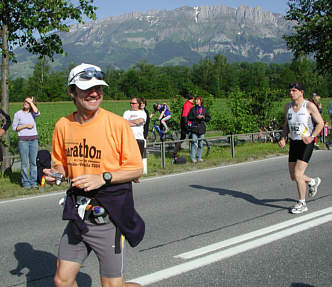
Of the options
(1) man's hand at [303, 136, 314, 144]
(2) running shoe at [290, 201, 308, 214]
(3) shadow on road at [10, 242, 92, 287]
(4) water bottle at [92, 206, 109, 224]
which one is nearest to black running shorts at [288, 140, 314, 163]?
(1) man's hand at [303, 136, 314, 144]

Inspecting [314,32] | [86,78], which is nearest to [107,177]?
[86,78]

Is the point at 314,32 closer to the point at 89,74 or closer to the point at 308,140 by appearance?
the point at 308,140

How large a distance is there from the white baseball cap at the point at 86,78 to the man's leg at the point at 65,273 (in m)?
1.18

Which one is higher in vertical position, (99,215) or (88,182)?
(88,182)

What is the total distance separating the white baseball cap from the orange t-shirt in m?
0.24

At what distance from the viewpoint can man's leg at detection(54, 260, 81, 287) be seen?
312 centimetres

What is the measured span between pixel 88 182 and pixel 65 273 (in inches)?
25.5

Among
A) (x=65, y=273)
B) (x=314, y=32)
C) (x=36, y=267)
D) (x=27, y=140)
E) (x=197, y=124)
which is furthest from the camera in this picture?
(x=314, y=32)

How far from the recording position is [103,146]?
10.5 feet

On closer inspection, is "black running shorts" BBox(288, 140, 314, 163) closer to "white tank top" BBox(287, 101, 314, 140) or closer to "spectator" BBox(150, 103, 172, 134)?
"white tank top" BBox(287, 101, 314, 140)

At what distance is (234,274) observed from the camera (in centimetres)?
467

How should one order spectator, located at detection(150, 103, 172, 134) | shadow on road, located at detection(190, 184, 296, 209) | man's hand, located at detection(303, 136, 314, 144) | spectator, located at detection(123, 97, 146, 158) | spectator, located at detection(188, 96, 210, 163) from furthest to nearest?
1. spectator, located at detection(150, 103, 172, 134)
2. spectator, located at detection(188, 96, 210, 163)
3. spectator, located at detection(123, 97, 146, 158)
4. shadow on road, located at detection(190, 184, 296, 209)
5. man's hand, located at detection(303, 136, 314, 144)

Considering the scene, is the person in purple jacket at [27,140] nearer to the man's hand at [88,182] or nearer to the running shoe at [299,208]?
the running shoe at [299,208]

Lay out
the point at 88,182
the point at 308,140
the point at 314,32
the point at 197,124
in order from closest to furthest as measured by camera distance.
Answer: the point at 88,182
the point at 308,140
the point at 197,124
the point at 314,32
